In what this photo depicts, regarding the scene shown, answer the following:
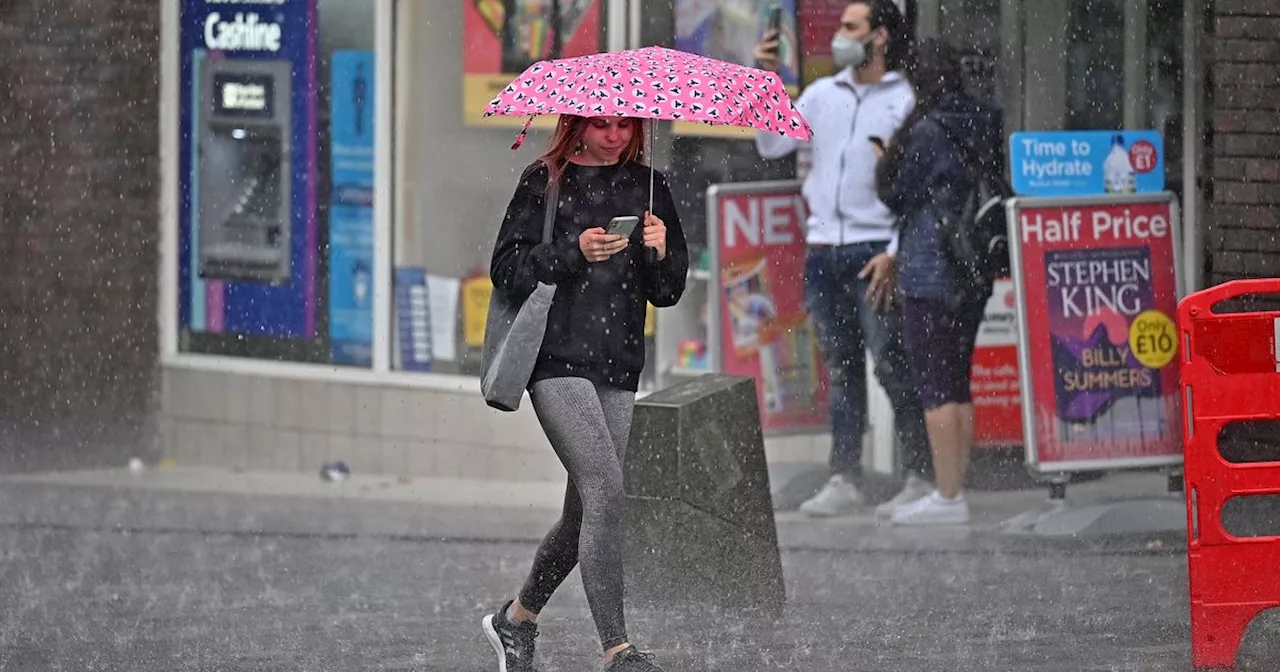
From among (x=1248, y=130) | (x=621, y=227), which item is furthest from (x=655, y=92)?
(x=1248, y=130)

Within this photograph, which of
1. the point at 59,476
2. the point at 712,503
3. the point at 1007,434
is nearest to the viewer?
the point at 712,503

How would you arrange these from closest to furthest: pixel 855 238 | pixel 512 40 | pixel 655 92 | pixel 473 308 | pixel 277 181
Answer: pixel 655 92
pixel 855 238
pixel 512 40
pixel 473 308
pixel 277 181

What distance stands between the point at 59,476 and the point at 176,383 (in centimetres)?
101

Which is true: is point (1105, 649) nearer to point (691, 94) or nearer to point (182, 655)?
point (691, 94)

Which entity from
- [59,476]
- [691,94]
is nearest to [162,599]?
[691,94]

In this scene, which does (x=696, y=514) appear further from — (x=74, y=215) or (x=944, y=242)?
(x=74, y=215)

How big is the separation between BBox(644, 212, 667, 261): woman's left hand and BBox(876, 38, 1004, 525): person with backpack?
12.6 feet

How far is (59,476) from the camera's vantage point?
12.7m

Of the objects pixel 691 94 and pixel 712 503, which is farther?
pixel 712 503

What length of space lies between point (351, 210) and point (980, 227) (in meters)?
3.70

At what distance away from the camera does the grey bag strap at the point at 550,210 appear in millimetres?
6871

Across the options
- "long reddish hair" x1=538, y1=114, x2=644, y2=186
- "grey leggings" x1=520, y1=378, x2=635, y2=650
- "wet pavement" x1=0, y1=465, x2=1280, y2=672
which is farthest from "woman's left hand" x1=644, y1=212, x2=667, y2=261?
"wet pavement" x1=0, y1=465, x2=1280, y2=672

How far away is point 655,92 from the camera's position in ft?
21.8

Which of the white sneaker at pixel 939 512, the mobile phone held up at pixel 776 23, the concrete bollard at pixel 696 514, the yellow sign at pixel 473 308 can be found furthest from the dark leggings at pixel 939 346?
the yellow sign at pixel 473 308
